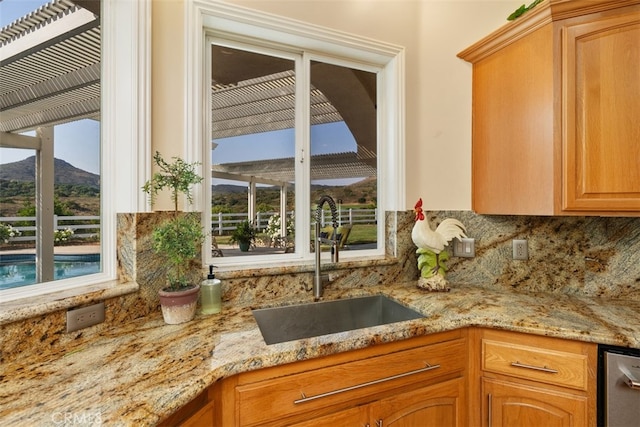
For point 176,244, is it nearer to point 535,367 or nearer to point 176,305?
point 176,305

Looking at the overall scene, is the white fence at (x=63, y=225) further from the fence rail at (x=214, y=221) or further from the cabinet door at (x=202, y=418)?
the cabinet door at (x=202, y=418)

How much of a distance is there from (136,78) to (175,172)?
1.40ft

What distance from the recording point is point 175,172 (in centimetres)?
126

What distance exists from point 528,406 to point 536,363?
180 mm

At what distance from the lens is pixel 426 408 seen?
1.19m

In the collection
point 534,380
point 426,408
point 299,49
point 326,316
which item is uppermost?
point 299,49

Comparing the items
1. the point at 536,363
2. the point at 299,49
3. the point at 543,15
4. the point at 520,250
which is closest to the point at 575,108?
the point at 543,15

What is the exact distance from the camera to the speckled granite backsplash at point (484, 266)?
4.09 feet

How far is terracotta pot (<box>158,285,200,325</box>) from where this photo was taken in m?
1.18

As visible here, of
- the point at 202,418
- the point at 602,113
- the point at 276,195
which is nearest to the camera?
the point at 202,418

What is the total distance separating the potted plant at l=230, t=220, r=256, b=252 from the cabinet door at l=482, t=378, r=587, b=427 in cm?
130

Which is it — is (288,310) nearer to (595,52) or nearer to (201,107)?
(201,107)

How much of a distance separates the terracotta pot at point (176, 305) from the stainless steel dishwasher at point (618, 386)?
1582mm

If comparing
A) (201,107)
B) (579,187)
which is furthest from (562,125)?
(201,107)
